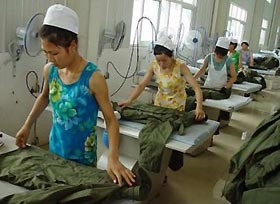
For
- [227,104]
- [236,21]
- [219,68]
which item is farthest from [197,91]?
[236,21]

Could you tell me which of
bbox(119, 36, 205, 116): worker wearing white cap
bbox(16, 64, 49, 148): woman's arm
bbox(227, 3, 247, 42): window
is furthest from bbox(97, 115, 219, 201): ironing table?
bbox(227, 3, 247, 42): window

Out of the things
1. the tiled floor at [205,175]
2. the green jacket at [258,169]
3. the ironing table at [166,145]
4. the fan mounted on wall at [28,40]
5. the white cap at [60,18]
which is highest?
the white cap at [60,18]

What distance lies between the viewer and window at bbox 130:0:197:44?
15.2 ft

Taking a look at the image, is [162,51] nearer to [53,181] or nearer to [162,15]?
[53,181]

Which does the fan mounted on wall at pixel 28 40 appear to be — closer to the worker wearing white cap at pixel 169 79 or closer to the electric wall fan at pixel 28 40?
the electric wall fan at pixel 28 40

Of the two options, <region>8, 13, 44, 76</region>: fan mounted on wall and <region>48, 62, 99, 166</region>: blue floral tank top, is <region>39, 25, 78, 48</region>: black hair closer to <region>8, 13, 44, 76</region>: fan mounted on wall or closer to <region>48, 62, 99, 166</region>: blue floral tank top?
<region>48, 62, 99, 166</region>: blue floral tank top

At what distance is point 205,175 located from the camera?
309 cm

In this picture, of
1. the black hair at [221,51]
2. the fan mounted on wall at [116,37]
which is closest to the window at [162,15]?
the fan mounted on wall at [116,37]

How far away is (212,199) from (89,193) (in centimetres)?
185

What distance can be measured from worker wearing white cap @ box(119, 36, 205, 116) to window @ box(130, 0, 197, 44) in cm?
209

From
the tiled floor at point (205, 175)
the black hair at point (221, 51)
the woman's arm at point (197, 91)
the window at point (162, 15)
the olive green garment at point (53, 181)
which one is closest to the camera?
the olive green garment at point (53, 181)

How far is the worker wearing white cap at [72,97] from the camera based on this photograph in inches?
48.3

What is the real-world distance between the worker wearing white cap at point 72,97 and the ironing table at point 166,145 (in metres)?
0.69

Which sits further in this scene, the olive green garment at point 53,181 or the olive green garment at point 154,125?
the olive green garment at point 154,125
